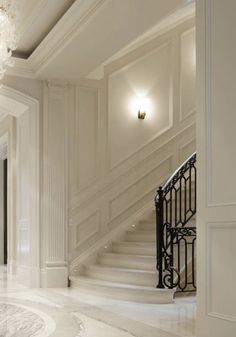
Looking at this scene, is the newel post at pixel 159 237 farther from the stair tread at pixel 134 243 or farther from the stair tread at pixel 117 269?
the stair tread at pixel 134 243

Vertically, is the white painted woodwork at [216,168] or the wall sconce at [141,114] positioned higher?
the wall sconce at [141,114]

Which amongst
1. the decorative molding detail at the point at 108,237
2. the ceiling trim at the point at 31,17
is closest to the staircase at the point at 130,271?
the decorative molding detail at the point at 108,237

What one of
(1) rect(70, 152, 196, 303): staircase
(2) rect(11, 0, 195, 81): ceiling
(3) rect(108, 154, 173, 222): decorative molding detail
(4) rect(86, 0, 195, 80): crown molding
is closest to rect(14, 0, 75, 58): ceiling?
(2) rect(11, 0, 195, 81): ceiling

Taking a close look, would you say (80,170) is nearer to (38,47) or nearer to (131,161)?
(131,161)

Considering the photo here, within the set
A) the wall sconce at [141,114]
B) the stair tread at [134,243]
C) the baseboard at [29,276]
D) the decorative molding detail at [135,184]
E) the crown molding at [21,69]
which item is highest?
the crown molding at [21,69]

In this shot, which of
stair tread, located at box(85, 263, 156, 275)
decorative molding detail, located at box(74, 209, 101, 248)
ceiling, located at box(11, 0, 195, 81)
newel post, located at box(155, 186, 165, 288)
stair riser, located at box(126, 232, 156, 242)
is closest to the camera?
ceiling, located at box(11, 0, 195, 81)

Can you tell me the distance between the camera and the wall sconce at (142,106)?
8830 mm

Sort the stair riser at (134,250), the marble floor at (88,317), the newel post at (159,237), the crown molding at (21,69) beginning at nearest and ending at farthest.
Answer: the marble floor at (88,317) → the newel post at (159,237) → the stair riser at (134,250) → the crown molding at (21,69)

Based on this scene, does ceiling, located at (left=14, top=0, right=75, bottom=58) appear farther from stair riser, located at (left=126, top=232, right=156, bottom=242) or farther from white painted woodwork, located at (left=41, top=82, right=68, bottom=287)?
stair riser, located at (left=126, top=232, right=156, bottom=242)

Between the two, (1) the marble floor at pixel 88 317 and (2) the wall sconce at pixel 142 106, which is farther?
(2) the wall sconce at pixel 142 106

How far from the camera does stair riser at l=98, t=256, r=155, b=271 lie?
704 centimetres

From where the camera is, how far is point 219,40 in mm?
3918

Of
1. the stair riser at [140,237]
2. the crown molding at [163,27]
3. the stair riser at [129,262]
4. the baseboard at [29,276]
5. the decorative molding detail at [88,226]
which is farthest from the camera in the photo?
the crown molding at [163,27]

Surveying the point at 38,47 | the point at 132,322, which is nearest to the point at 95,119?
the point at 38,47
